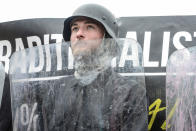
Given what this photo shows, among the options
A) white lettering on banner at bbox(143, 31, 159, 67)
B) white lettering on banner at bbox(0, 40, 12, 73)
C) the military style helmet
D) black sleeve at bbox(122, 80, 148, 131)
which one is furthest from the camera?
white lettering on banner at bbox(0, 40, 12, 73)

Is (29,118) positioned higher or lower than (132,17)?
lower

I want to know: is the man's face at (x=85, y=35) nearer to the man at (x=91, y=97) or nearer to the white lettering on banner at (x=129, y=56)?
the man at (x=91, y=97)

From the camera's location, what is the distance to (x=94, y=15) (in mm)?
1911

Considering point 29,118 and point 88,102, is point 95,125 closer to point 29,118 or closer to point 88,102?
point 88,102

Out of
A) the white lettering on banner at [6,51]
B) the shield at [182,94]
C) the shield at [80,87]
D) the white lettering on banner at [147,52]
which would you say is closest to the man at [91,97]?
the shield at [80,87]

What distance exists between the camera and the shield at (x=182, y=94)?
5.06 feet

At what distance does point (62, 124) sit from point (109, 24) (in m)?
0.73

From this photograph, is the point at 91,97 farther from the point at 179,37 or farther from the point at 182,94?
the point at 179,37

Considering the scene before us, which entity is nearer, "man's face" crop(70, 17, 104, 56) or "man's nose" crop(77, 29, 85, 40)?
"man's face" crop(70, 17, 104, 56)

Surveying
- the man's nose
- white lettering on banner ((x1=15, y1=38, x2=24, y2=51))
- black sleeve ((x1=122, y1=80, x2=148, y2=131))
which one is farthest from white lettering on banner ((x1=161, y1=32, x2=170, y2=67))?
white lettering on banner ((x1=15, y1=38, x2=24, y2=51))

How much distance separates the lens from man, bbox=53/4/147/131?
1.51 m

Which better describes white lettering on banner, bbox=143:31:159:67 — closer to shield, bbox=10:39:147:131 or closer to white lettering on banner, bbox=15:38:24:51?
shield, bbox=10:39:147:131

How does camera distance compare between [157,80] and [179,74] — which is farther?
[157,80]

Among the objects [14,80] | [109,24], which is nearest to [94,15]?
[109,24]
